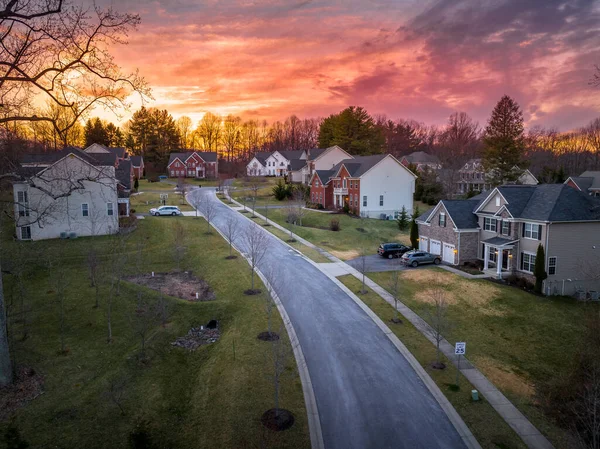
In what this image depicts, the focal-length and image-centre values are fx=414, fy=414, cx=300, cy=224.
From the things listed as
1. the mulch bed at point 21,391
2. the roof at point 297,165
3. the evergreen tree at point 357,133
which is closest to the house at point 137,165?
the roof at point 297,165

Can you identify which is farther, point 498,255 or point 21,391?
point 498,255

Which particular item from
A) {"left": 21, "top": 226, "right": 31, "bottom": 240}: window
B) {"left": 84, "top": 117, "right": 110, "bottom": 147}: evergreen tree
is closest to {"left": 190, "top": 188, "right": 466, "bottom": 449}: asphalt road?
{"left": 21, "top": 226, "right": 31, "bottom": 240}: window

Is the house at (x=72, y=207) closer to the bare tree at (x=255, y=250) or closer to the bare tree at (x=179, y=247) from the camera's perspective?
the bare tree at (x=179, y=247)

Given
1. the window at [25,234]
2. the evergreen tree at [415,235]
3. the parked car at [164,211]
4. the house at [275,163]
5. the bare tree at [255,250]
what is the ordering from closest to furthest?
the bare tree at [255,250] → the window at [25,234] → the evergreen tree at [415,235] → the parked car at [164,211] → the house at [275,163]

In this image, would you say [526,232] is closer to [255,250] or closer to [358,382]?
[255,250]

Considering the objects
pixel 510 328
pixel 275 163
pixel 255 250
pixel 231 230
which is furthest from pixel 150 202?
pixel 510 328

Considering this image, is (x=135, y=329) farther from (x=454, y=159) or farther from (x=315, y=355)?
(x=454, y=159)
